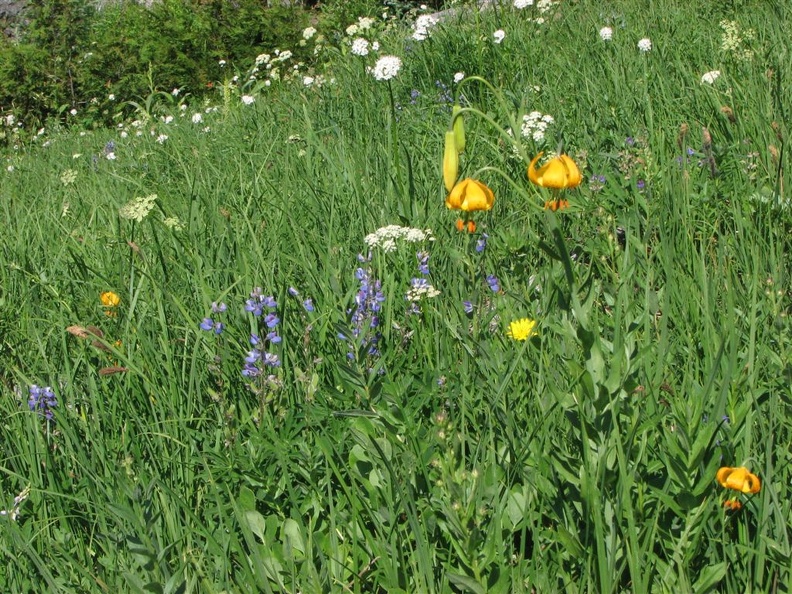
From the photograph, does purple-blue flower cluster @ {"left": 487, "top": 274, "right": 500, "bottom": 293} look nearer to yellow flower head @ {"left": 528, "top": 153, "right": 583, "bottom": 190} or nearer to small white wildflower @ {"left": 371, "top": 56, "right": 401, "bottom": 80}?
yellow flower head @ {"left": 528, "top": 153, "right": 583, "bottom": 190}

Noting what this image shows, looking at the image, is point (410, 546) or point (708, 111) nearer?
point (410, 546)

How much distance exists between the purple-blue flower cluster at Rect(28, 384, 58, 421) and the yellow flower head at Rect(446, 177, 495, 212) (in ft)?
3.18

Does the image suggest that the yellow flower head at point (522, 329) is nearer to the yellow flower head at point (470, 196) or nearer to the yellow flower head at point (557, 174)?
the yellow flower head at point (470, 196)

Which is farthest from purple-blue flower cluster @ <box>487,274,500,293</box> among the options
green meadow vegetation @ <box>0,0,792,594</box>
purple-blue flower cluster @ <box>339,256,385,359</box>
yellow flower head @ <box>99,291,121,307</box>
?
yellow flower head @ <box>99,291,121,307</box>

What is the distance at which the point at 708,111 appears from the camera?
297 centimetres


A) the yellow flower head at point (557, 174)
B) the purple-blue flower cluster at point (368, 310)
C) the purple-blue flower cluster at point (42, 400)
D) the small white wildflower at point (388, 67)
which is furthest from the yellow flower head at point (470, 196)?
the small white wildflower at point (388, 67)

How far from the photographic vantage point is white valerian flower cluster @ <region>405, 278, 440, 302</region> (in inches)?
76.4

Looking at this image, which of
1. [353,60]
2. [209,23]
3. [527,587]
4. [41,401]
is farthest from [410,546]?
[209,23]

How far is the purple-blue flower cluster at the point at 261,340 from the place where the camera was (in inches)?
68.9

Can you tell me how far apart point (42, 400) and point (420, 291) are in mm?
885

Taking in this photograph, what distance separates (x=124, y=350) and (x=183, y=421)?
42 centimetres

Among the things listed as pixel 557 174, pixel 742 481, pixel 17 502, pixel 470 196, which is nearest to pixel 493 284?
pixel 470 196

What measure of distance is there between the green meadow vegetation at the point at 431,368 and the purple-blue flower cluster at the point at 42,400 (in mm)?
12

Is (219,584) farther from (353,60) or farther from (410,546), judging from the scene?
(353,60)
